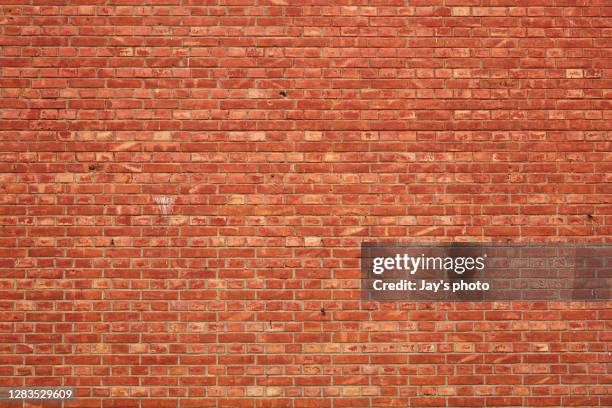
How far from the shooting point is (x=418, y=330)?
4598 mm

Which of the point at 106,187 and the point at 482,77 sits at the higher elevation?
→ the point at 482,77

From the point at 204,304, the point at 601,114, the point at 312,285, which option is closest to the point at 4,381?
the point at 204,304

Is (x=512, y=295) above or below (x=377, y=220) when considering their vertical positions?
below

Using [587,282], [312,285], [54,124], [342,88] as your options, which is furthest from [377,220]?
[54,124]

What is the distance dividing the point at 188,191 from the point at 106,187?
0.60 meters

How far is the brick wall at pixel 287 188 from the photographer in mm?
4566

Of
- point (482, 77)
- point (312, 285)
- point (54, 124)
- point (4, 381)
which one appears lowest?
point (4, 381)

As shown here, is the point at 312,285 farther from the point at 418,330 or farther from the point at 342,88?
the point at 342,88

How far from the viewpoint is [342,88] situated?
4691 mm

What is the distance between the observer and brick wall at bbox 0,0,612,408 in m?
4.57

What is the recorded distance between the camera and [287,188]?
4645 mm

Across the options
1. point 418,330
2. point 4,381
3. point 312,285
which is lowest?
point 4,381

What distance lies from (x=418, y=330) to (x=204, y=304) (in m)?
1.55

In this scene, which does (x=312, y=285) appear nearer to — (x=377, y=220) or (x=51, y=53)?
(x=377, y=220)
